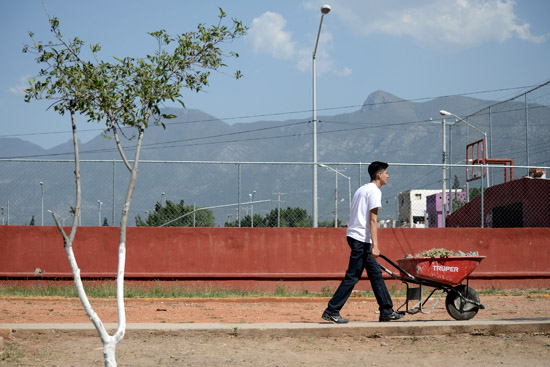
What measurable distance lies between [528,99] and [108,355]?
25.7 meters

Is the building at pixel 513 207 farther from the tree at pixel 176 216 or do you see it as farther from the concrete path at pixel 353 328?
the concrete path at pixel 353 328

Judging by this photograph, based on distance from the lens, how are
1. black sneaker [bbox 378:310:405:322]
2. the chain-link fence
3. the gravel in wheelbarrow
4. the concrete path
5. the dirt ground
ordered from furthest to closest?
1. the chain-link fence
2. the gravel in wheelbarrow
3. black sneaker [bbox 378:310:405:322]
4. the concrete path
5. the dirt ground

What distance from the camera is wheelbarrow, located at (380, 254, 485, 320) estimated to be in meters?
9.28

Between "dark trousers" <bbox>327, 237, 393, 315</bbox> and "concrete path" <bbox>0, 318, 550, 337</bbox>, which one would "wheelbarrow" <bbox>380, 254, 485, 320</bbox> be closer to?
"dark trousers" <bbox>327, 237, 393, 315</bbox>

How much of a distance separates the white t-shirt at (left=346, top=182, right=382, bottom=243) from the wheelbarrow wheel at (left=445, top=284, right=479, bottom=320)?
157cm

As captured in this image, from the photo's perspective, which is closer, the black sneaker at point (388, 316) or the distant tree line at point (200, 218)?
the black sneaker at point (388, 316)

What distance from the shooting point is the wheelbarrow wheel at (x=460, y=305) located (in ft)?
31.5

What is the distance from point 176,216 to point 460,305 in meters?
7.14

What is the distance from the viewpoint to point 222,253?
15.1 m

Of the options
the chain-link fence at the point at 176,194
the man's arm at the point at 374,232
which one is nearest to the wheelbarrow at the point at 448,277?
the man's arm at the point at 374,232

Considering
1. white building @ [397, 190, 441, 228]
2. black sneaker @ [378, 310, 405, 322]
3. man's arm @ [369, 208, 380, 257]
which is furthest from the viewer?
white building @ [397, 190, 441, 228]

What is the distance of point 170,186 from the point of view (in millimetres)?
15945

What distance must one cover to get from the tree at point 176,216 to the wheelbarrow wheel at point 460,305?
22.1 ft

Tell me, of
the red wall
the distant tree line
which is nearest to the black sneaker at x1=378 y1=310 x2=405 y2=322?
the red wall
